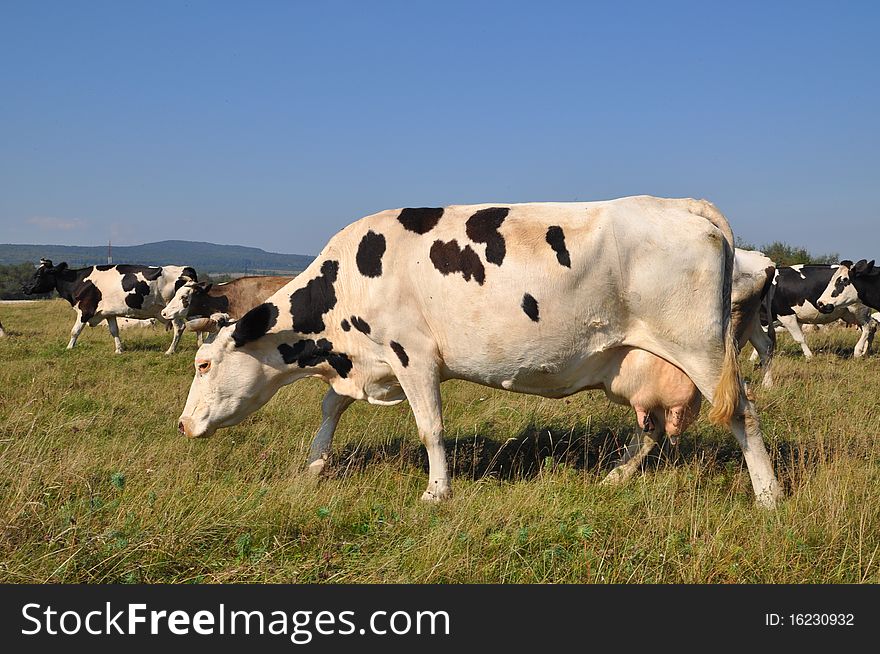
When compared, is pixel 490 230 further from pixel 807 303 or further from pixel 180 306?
pixel 807 303

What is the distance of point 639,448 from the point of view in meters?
7.32

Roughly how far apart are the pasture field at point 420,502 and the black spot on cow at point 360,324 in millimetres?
1311

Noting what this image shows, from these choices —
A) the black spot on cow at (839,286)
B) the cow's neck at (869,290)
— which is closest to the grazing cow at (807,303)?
the black spot on cow at (839,286)

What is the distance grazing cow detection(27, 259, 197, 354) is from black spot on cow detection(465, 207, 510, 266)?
14838 mm

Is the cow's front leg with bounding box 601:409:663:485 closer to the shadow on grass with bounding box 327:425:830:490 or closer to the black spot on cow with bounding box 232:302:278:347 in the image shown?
the shadow on grass with bounding box 327:425:830:490

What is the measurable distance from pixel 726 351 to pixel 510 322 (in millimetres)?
1796

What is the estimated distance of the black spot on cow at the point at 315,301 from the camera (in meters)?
7.22

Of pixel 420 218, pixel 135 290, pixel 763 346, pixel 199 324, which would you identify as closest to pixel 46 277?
pixel 135 290

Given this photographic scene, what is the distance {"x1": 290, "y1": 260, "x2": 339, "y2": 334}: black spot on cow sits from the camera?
284 inches

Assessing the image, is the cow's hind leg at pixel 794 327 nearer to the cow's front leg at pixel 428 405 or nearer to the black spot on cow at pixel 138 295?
the cow's front leg at pixel 428 405

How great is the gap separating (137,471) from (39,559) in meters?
2.01

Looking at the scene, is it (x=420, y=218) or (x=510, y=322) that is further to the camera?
(x=420, y=218)

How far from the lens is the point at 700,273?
6.07 meters

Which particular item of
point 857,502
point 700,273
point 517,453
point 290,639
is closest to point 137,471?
point 290,639
